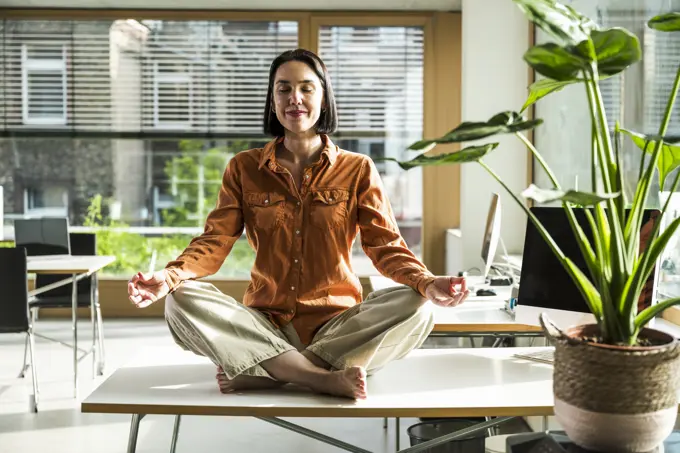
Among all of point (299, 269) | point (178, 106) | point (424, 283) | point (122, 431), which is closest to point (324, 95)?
point (299, 269)

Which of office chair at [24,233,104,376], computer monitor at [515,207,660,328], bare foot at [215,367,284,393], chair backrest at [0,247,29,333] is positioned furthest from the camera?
office chair at [24,233,104,376]

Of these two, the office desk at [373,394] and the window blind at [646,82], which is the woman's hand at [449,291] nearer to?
the office desk at [373,394]

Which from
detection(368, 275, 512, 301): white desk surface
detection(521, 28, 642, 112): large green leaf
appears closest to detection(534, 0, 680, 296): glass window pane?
detection(368, 275, 512, 301): white desk surface

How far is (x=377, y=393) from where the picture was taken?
1.91m

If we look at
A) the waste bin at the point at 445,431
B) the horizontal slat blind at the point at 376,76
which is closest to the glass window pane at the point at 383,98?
the horizontal slat blind at the point at 376,76

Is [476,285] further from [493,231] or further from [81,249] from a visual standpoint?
[81,249]

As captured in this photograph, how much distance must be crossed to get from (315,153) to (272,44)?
13.2 feet

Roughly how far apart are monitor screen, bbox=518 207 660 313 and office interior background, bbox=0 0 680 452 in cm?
369

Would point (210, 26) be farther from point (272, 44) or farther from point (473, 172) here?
point (473, 172)

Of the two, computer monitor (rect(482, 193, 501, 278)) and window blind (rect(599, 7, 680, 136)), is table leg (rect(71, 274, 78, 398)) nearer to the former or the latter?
computer monitor (rect(482, 193, 501, 278))

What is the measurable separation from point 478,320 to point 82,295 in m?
2.94

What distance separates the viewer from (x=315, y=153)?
2.45 m

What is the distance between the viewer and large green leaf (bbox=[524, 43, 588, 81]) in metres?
1.27

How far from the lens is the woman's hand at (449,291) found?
1935 millimetres
